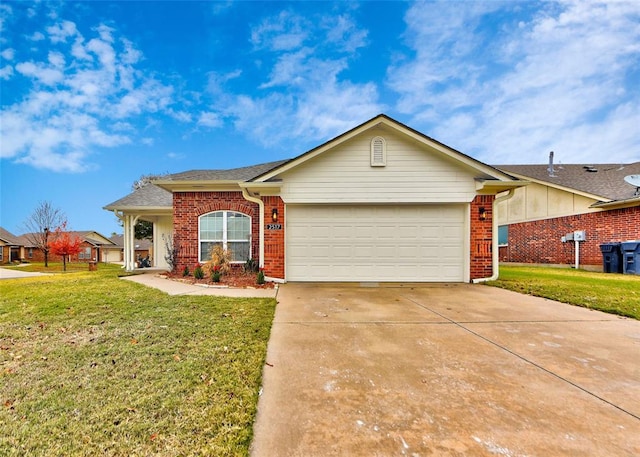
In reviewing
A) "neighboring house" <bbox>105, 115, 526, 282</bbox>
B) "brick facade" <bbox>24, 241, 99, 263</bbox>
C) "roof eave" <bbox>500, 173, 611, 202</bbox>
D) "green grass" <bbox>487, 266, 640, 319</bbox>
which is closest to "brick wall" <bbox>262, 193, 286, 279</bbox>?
"neighboring house" <bbox>105, 115, 526, 282</bbox>

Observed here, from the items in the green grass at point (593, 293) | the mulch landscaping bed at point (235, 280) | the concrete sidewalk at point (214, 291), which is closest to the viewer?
the green grass at point (593, 293)

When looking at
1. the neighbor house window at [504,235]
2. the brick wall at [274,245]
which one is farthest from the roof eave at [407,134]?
the neighbor house window at [504,235]

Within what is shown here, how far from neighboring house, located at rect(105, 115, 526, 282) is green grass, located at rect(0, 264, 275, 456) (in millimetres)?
3593

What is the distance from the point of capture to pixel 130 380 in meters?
2.67

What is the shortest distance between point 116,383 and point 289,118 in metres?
19.4

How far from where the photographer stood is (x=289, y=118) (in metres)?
19.8

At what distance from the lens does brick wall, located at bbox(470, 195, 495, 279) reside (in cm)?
834

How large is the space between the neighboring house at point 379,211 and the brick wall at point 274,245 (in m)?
0.03

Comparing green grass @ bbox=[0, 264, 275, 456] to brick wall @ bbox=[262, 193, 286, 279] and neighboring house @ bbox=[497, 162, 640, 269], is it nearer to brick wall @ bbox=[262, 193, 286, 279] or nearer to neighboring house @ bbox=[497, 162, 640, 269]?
brick wall @ bbox=[262, 193, 286, 279]

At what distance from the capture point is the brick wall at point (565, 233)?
1212cm

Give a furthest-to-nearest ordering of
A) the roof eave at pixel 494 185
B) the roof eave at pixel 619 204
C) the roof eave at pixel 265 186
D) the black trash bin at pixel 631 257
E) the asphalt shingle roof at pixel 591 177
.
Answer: the asphalt shingle roof at pixel 591 177
the roof eave at pixel 619 204
the black trash bin at pixel 631 257
the roof eave at pixel 265 186
the roof eave at pixel 494 185

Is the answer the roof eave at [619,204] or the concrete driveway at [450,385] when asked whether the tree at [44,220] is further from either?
the roof eave at [619,204]

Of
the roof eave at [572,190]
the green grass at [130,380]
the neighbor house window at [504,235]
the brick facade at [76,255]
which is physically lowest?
the brick facade at [76,255]

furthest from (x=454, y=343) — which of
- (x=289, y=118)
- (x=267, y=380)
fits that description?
(x=289, y=118)
